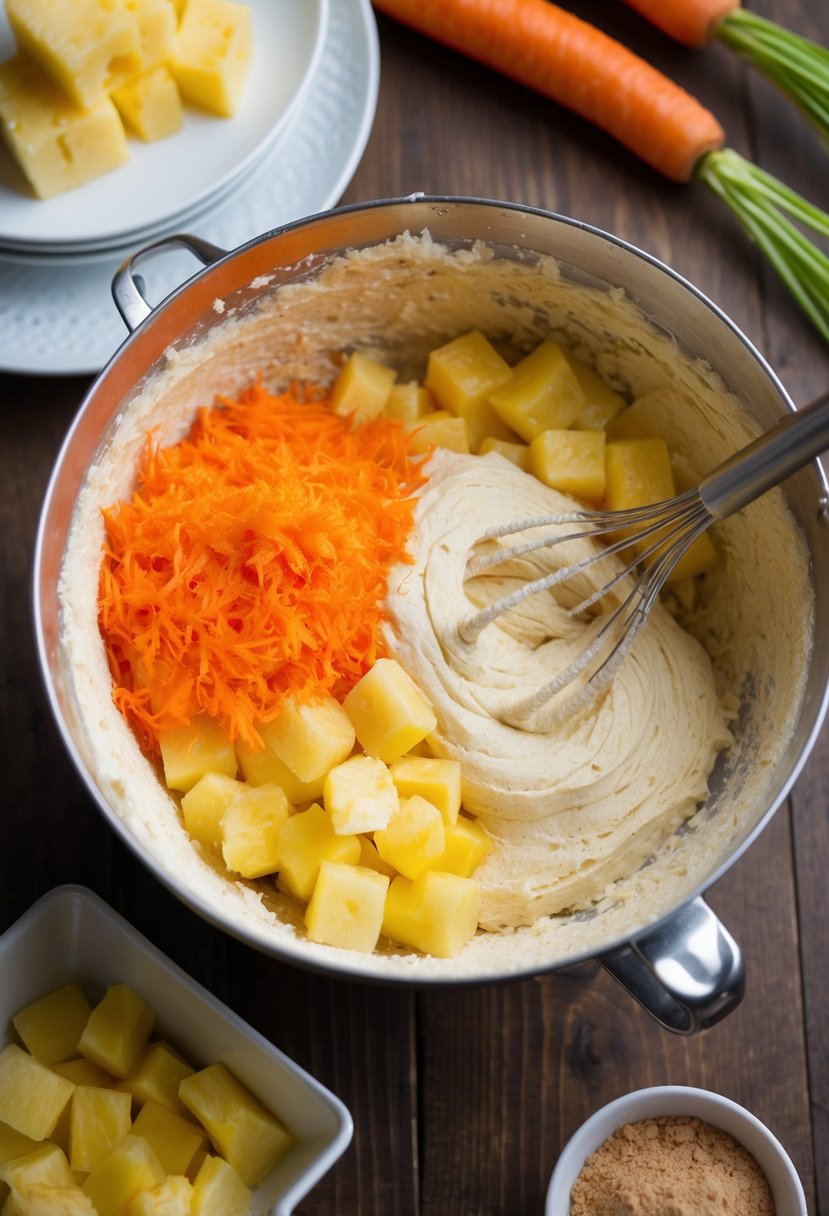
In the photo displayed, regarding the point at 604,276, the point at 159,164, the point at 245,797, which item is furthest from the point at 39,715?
the point at 604,276

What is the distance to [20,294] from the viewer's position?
1588 millimetres

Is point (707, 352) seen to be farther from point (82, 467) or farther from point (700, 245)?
point (82, 467)

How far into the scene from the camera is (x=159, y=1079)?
1379 millimetres

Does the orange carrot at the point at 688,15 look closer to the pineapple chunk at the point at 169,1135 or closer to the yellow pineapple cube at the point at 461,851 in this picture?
the yellow pineapple cube at the point at 461,851

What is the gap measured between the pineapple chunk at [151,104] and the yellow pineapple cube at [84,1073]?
1.19 meters

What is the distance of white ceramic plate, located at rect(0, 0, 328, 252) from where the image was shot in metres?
1.51

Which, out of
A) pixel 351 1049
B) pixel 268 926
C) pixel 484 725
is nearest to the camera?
pixel 268 926

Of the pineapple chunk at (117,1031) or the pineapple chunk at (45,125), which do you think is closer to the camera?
the pineapple chunk at (117,1031)

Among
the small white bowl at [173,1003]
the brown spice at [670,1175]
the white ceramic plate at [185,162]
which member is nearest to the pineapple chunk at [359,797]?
the small white bowl at [173,1003]

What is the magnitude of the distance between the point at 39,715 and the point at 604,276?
3.02ft

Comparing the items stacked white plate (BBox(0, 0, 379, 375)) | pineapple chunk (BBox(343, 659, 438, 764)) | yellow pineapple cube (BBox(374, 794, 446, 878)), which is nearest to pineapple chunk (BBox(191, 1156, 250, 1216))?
yellow pineapple cube (BBox(374, 794, 446, 878))

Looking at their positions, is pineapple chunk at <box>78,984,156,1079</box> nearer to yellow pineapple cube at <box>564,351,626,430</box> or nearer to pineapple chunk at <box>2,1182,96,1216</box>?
pineapple chunk at <box>2,1182,96,1216</box>

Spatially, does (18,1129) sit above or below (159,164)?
below

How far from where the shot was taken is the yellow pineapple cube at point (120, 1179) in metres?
1.28
